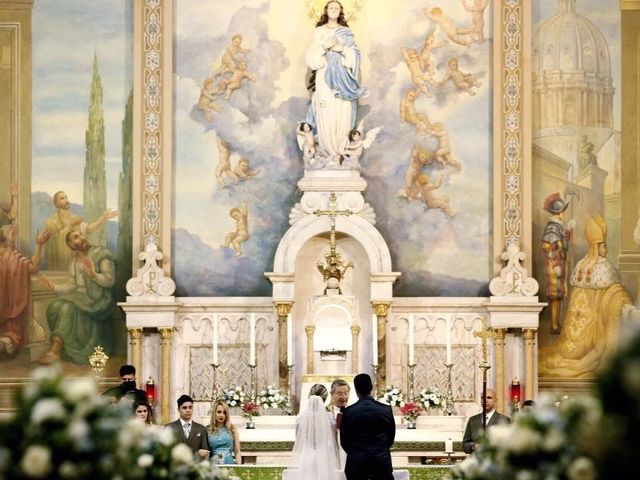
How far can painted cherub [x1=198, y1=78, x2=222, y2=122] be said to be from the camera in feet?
58.3

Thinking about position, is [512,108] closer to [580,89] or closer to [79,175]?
[580,89]

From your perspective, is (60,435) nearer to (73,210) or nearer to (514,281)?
(514,281)

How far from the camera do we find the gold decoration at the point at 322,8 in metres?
17.6

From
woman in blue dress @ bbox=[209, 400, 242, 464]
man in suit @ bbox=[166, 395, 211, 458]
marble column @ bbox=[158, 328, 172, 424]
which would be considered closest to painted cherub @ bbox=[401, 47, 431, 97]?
marble column @ bbox=[158, 328, 172, 424]

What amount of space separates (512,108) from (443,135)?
0.92m

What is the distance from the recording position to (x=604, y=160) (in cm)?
1750

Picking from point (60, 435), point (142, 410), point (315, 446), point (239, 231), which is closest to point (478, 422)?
point (315, 446)

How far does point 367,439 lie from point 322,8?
7679 mm

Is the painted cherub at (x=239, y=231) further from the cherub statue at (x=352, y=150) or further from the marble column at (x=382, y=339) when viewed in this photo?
the marble column at (x=382, y=339)

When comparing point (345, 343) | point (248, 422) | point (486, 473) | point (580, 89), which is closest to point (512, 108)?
point (580, 89)

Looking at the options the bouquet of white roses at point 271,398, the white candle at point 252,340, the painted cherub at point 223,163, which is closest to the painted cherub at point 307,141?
the painted cherub at point 223,163

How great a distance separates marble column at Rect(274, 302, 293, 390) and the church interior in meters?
0.06

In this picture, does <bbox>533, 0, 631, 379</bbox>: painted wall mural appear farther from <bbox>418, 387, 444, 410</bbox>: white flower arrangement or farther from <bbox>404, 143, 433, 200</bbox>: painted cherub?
<bbox>418, 387, 444, 410</bbox>: white flower arrangement

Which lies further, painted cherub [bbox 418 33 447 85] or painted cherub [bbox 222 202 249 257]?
painted cherub [bbox 418 33 447 85]
